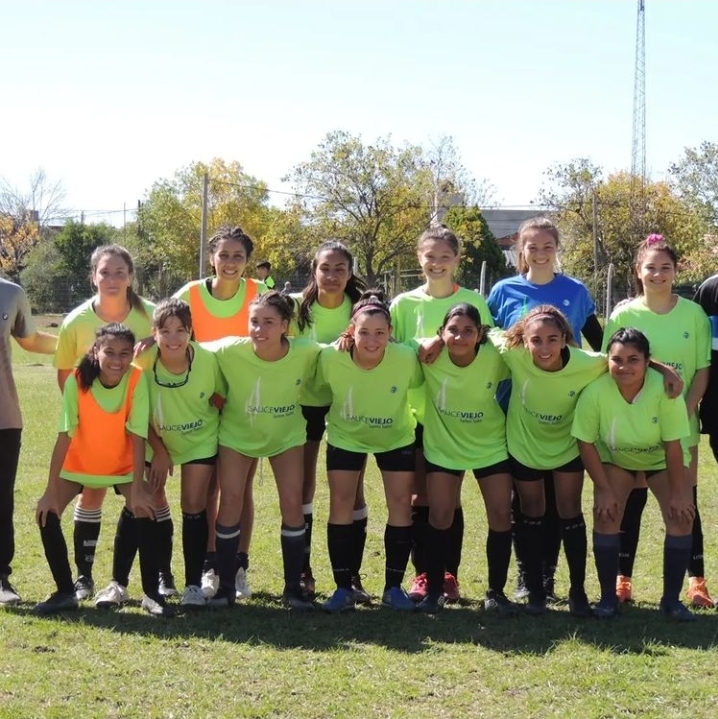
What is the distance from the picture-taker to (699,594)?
18.0 feet

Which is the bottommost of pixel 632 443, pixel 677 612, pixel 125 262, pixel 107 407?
pixel 677 612

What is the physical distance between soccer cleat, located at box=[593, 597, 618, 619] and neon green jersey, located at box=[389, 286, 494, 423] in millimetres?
1419

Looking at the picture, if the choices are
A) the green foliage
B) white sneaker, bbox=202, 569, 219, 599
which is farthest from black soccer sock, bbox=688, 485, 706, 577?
the green foliage

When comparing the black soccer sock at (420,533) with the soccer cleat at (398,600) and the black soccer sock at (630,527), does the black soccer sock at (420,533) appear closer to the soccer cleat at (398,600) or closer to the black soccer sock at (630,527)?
the soccer cleat at (398,600)

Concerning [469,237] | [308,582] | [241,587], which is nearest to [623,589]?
[308,582]

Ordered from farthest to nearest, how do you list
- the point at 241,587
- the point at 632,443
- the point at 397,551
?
the point at 241,587, the point at 397,551, the point at 632,443

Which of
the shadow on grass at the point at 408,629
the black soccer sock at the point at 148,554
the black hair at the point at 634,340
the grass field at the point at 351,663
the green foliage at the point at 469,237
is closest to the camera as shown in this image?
the grass field at the point at 351,663

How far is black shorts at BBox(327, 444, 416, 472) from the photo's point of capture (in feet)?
17.6

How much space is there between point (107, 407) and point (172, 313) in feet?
Answer: 2.09

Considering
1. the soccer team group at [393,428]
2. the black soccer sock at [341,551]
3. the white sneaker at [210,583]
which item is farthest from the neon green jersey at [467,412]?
the white sneaker at [210,583]

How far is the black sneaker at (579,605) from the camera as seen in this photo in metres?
5.19

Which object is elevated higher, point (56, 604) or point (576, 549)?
point (576, 549)

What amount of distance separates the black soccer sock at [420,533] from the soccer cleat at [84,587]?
74.7 inches

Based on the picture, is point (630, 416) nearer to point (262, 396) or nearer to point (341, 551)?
point (341, 551)
